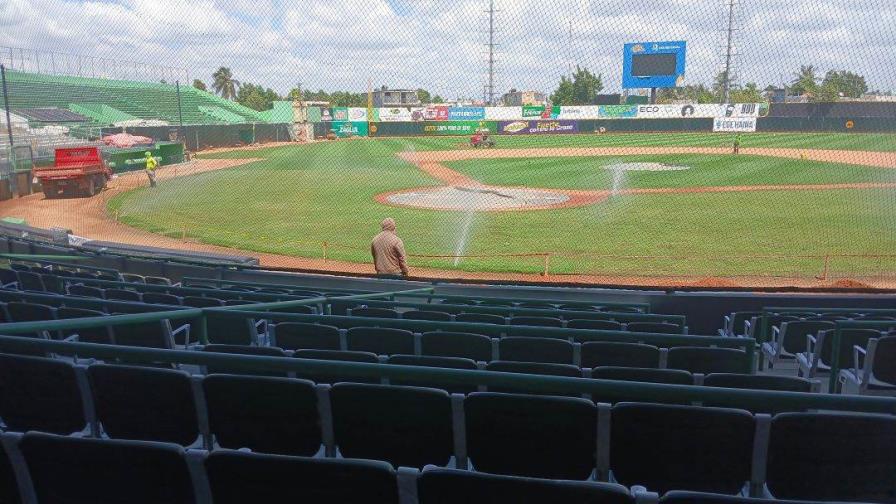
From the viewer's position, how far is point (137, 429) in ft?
10.9

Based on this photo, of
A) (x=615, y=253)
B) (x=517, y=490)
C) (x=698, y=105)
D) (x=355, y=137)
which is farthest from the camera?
(x=355, y=137)

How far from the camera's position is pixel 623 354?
4809mm

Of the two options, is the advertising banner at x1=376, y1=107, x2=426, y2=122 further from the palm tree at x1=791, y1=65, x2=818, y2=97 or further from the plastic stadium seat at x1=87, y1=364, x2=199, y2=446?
the plastic stadium seat at x1=87, y1=364, x2=199, y2=446

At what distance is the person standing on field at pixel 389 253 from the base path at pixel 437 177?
2.93 ft

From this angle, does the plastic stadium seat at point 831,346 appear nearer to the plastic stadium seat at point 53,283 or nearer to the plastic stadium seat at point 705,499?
the plastic stadium seat at point 705,499

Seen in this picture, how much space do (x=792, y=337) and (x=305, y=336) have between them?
185 inches

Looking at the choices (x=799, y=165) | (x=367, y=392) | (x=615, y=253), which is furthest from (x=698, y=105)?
(x=367, y=392)

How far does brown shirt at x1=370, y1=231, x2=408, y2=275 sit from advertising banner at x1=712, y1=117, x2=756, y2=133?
148 feet

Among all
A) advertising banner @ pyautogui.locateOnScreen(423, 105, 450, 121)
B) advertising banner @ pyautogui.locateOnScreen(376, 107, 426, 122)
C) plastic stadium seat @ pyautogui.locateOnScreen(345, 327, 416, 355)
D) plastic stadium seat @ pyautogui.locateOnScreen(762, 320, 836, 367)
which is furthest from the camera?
A: advertising banner @ pyautogui.locateOnScreen(423, 105, 450, 121)

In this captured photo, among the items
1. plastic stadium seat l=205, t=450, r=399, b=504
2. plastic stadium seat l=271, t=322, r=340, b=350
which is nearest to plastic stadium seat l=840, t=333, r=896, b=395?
plastic stadium seat l=271, t=322, r=340, b=350

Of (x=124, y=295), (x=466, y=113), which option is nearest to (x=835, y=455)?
(x=124, y=295)

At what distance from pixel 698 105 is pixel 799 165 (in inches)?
357

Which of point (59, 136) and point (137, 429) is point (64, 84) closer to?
point (59, 136)

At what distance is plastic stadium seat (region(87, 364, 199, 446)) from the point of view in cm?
320
